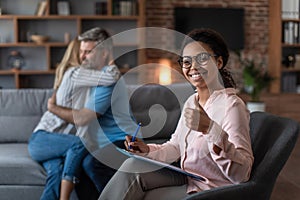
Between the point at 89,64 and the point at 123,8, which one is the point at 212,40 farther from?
the point at 123,8

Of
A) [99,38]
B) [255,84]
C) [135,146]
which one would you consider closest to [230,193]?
[135,146]

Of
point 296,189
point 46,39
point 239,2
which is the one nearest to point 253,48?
point 239,2

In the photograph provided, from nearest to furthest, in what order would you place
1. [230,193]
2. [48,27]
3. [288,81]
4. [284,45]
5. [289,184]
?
[230,193] → [289,184] → [48,27] → [284,45] → [288,81]

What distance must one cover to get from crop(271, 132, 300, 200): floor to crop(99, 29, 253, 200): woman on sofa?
5.33 ft

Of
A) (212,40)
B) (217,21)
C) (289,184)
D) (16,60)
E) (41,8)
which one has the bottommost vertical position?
(289,184)

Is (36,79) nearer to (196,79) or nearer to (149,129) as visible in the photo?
(149,129)

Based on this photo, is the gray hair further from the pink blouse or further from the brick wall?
the brick wall

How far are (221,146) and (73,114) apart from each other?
1.43 m

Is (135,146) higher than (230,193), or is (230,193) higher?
(135,146)

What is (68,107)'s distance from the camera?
297cm

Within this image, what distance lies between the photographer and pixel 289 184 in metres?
3.69

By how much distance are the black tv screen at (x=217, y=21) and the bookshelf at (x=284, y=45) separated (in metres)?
0.56

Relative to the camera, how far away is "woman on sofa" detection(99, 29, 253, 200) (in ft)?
5.57

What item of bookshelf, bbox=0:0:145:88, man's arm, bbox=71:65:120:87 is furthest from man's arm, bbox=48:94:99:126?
bookshelf, bbox=0:0:145:88
